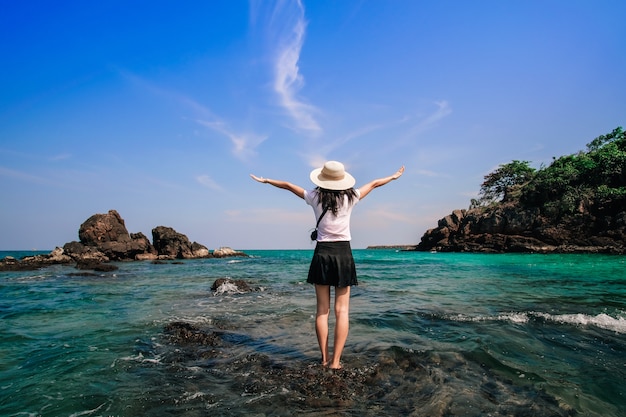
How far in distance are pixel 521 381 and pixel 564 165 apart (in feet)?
202

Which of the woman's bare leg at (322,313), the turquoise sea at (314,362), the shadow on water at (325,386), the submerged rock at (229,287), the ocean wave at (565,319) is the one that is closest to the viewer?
the shadow on water at (325,386)

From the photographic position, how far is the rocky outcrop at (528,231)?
40513 mm

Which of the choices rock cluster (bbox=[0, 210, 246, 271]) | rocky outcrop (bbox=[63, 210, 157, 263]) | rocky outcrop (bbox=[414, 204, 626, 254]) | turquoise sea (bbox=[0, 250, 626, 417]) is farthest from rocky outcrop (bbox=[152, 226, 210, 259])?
rocky outcrop (bbox=[414, 204, 626, 254])

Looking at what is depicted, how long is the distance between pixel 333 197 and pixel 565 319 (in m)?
5.75

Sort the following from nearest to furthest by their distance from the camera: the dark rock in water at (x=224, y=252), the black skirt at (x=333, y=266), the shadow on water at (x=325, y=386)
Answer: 1. the shadow on water at (x=325, y=386)
2. the black skirt at (x=333, y=266)
3. the dark rock in water at (x=224, y=252)

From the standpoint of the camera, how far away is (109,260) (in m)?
40.9

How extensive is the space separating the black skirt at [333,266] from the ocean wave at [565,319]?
406 cm

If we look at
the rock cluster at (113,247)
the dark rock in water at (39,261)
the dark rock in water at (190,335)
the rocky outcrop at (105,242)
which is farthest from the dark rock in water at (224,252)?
the dark rock in water at (190,335)

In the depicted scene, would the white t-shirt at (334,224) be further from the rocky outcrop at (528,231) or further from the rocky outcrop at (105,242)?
the rocky outcrop at (528,231)

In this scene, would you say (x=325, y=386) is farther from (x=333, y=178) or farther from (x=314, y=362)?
(x=333, y=178)

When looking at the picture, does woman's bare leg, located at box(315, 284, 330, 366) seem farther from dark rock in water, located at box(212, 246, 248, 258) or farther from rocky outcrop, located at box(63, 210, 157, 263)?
dark rock in water, located at box(212, 246, 248, 258)

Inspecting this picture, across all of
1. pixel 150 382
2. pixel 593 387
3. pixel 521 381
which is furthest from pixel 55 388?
pixel 593 387

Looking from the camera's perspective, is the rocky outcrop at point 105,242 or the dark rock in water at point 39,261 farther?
the rocky outcrop at point 105,242

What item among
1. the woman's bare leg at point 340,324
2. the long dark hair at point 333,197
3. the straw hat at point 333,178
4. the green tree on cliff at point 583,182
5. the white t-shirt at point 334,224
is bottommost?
the woman's bare leg at point 340,324
